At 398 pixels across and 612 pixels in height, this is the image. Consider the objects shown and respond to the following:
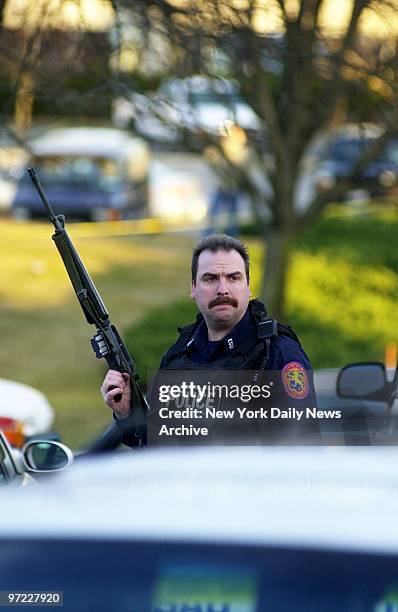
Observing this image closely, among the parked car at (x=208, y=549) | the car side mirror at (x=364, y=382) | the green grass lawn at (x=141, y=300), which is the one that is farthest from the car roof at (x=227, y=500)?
the green grass lawn at (x=141, y=300)

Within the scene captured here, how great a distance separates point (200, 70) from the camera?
9.92 meters

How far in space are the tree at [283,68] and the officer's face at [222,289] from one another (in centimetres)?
402

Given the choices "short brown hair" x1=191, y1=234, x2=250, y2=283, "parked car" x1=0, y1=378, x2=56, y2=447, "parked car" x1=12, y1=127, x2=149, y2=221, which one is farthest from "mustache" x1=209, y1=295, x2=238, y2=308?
"parked car" x1=12, y1=127, x2=149, y2=221

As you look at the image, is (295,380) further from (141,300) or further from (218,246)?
(141,300)

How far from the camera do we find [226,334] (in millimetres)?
4141

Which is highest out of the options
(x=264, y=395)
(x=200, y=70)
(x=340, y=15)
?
(x=340, y=15)

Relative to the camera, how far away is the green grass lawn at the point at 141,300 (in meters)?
12.5

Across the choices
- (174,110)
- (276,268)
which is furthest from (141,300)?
(174,110)

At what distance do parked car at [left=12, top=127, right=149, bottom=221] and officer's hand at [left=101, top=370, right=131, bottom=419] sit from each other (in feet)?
59.4

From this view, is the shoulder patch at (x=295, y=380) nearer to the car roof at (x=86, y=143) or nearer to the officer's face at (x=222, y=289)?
the officer's face at (x=222, y=289)

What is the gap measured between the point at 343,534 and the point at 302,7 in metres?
8.88

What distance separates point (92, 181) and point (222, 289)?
740 inches

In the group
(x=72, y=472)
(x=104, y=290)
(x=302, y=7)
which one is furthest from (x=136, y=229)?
(x=72, y=472)

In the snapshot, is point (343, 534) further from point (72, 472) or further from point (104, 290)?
point (104, 290)
